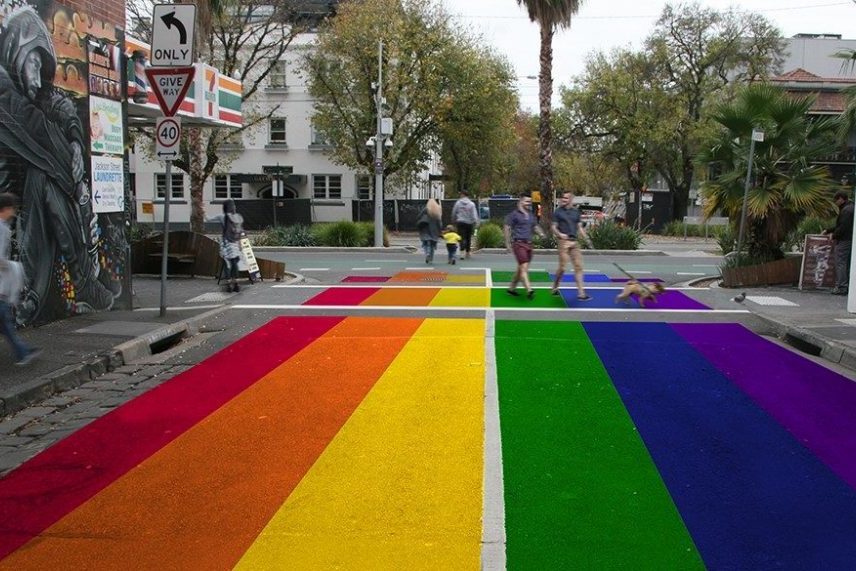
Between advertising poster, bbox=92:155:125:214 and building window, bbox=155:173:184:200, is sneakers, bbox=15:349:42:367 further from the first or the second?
building window, bbox=155:173:184:200

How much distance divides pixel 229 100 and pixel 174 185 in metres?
33.7

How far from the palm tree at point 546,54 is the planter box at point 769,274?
39.1 ft

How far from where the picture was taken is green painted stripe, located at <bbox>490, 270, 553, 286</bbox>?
56.1ft

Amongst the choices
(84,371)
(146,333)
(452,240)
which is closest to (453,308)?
(146,333)

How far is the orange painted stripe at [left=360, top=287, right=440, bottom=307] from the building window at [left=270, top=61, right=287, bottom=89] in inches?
1229

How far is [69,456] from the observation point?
5980 millimetres

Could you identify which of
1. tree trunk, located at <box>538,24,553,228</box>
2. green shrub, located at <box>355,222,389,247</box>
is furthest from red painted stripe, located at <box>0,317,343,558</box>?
tree trunk, located at <box>538,24,553,228</box>

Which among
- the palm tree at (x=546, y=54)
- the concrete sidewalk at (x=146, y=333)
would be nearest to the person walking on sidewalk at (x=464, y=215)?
the palm tree at (x=546, y=54)

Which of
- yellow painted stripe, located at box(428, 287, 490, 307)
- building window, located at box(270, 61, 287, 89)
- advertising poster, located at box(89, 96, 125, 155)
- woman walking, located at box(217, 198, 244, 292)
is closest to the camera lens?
advertising poster, located at box(89, 96, 125, 155)

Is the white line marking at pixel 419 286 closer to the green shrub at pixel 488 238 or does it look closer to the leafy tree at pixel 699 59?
the green shrub at pixel 488 238

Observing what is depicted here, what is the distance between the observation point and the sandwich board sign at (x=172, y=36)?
1082cm

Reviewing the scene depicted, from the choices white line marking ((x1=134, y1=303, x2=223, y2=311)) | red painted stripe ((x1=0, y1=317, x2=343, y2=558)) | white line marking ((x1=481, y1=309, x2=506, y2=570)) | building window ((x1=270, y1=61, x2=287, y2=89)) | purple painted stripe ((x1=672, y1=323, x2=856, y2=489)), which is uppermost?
building window ((x1=270, y1=61, x2=287, y2=89))

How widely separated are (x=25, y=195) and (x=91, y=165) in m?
1.60

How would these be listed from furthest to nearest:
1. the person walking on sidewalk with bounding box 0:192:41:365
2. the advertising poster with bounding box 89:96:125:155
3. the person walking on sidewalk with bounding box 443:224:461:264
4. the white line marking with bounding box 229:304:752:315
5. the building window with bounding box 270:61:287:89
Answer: the building window with bounding box 270:61:287:89, the person walking on sidewalk with bounding box 443:224:461:264, the white line marking with bounding box 229:304:752:315, the advertising poster with bounding box 89:96:125:155, the person walking on sidewalk with bounding box 0:192:41:365
